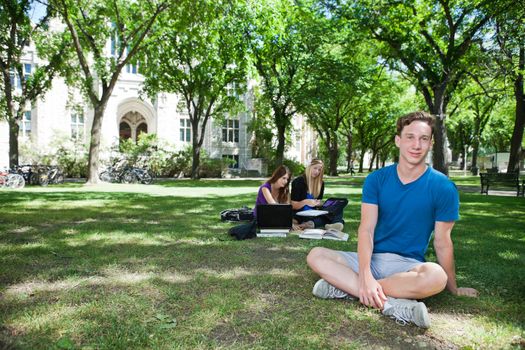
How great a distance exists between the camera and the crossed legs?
3115 millimetres

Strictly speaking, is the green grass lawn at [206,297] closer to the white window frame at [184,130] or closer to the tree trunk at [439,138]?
the tree trunk at [439,138]

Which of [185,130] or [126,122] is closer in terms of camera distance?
[185,130]

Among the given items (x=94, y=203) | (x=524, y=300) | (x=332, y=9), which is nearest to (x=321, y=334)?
(x=524, y=300)

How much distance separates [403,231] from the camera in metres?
3.40

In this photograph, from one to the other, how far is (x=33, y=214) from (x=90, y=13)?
1319 centimetres

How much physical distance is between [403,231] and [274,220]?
11.8ft

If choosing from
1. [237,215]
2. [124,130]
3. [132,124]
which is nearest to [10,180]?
[237,215]

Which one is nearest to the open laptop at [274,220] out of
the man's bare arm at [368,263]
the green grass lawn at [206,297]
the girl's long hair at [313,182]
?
the green grass lawn at [206,297]

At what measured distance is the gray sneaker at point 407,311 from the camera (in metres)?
2.91

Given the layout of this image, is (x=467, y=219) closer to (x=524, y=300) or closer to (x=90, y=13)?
(x=524, y=300)

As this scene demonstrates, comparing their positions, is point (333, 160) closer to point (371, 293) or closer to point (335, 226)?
point (335, 226)

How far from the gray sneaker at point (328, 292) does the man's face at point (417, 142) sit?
1.29 meters

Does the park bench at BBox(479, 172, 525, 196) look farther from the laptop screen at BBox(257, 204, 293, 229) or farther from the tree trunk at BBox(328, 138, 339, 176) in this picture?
the tree trunk at BBox(328, 138, 339, 176)

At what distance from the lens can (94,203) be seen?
37.0 ft
